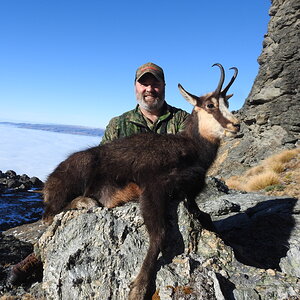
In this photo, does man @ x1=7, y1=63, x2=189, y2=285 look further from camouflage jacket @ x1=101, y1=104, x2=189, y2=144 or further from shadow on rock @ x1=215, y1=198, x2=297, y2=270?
shadow on rock @ x1=215, y1=198, x2=297, y2=270

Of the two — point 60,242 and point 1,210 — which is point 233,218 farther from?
point 1,210

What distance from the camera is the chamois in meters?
4.41

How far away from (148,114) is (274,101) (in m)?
23.1

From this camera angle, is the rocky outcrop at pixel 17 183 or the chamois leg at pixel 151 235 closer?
the chamois leg at pixel 151 235

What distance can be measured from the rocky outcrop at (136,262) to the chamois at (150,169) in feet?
0.97

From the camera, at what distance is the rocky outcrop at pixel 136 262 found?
12.8ft

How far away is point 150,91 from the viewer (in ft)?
25.2

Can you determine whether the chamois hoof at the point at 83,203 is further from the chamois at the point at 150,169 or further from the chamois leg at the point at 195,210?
the chamois leg at the point at 195,210

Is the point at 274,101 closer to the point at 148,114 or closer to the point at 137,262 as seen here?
the point at 148,114

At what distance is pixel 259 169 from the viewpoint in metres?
22.6

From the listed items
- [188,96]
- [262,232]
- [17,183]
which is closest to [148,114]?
[188,96]

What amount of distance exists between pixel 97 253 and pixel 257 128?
28.0m

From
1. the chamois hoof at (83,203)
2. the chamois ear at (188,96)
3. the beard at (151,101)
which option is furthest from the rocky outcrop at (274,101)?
the chamois hoof at (83,203)

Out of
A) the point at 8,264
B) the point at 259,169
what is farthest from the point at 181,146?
the point at 259,169
